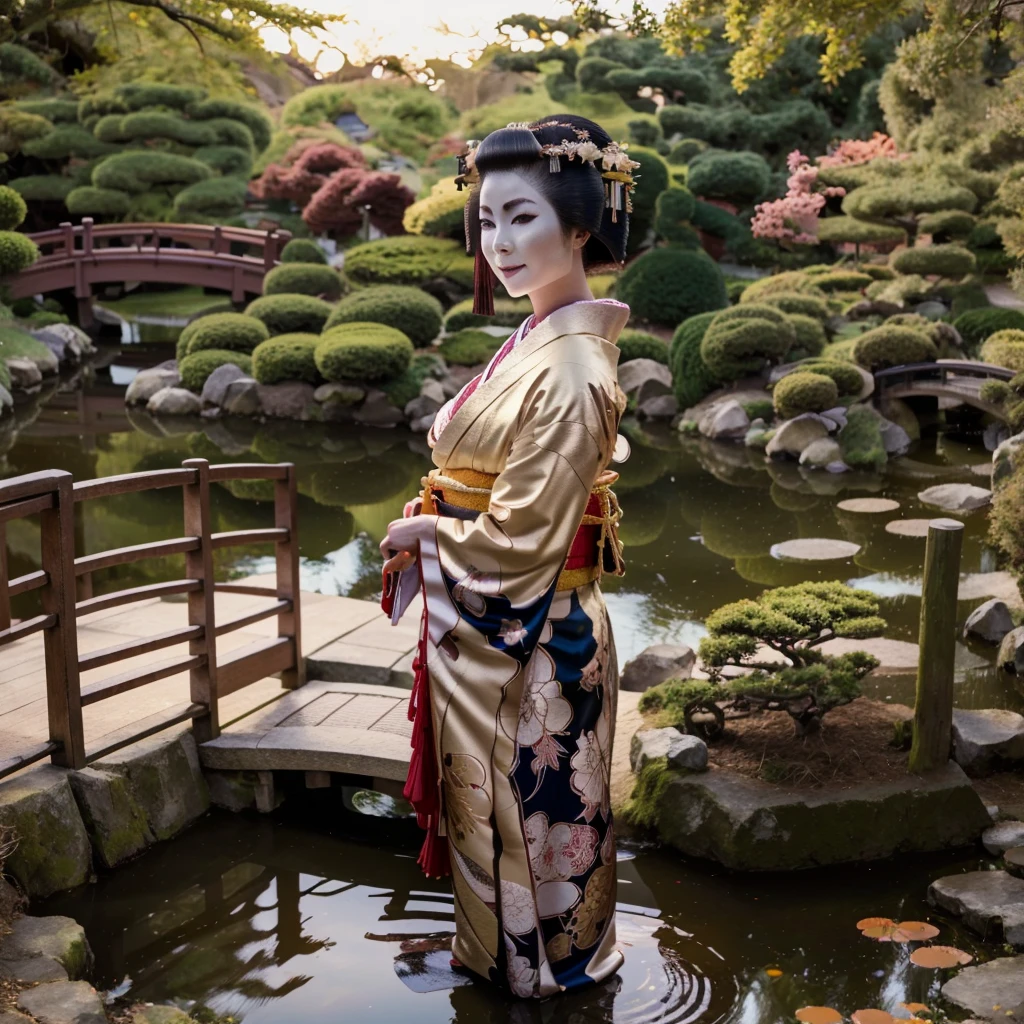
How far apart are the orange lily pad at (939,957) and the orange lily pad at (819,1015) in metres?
0.42

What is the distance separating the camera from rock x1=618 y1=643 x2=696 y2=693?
20.5 feet

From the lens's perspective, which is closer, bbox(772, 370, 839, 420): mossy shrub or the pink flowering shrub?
bbox(772, 370, 839, 420): mossy shrub

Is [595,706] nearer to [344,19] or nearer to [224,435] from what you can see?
[344,19]

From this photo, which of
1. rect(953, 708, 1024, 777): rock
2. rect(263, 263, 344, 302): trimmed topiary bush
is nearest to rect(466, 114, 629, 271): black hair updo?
rect(953, 708, 1024, 777): rock

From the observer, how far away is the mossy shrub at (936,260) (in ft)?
54.4

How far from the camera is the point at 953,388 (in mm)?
13719

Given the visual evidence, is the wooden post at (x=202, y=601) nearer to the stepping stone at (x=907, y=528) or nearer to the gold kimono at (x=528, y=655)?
the gold kimono at (x=528, y=655)

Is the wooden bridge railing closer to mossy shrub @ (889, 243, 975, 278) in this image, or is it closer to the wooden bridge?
the wooden bridge

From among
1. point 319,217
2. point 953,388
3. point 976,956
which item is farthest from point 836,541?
point 319,217

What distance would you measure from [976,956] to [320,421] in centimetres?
1263

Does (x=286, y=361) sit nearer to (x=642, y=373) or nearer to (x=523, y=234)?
(x=642, y=373)

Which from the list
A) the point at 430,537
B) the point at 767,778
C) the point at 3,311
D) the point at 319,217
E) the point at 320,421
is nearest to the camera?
the point at 430,537

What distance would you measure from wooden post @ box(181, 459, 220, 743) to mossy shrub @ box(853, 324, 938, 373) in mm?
11240

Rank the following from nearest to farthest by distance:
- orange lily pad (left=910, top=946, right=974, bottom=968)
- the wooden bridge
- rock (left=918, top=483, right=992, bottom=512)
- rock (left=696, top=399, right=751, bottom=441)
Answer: orange lily pad (left=910, top=946, right=974, bottom=968) < rock (left=918, top=483, right=992, bottom=512) < the wooden bridge < rock (left=696, top=399, right=751, bottom=441)
